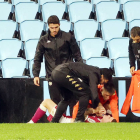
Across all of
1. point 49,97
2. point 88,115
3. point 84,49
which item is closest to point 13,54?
point 84,49

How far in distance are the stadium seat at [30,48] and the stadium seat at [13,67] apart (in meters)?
0.30

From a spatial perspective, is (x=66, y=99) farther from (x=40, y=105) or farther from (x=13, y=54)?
(x=13, y=54)

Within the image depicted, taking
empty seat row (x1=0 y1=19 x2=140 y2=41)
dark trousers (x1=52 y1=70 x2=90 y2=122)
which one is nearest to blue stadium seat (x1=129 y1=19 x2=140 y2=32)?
empty seat row (x1=0 y1=19 x2=140 y2=41)

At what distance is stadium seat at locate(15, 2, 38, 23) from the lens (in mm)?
7246

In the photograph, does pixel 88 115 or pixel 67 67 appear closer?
pixel 67 67

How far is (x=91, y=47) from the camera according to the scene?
21.3 ft

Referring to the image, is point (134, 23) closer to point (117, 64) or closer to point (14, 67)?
point (117, 64)

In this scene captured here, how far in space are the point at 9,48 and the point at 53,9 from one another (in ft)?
3.97

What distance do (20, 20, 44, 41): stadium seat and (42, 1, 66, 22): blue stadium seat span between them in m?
0.28

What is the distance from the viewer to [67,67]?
451cm

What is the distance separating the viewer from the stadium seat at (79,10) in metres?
7.21

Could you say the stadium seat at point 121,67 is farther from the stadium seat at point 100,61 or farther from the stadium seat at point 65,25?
the stadium seat at point 65,25

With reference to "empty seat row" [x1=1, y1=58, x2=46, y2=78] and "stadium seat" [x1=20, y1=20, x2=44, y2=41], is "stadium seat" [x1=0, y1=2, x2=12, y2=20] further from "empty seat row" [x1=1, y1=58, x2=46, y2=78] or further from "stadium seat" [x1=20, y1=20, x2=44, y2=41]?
"empty seat row" [x1=1, y1=58, x2=46, y2=78]

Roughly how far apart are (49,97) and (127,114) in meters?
1.05
